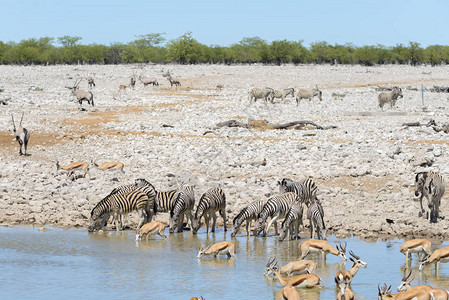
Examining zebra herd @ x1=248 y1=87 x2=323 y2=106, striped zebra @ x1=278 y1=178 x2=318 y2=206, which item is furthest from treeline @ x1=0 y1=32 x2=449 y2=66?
striped zebra @ x1=278 y1=178 x2=318 y2=206

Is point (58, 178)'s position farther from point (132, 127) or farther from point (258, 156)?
point (132, 127)

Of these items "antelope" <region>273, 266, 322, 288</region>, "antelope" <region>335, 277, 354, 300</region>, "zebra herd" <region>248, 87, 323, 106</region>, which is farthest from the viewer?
"zebra herd" <region>248, 87, 323, 106</region>

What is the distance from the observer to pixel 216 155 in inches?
819

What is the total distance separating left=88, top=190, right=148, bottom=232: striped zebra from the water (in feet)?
0.95

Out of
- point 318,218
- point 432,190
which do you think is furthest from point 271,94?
point 318,218

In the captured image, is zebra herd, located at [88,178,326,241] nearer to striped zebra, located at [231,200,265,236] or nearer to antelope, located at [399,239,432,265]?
striped zebra, located at [231,200,265,236]

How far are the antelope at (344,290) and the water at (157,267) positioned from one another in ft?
1.43

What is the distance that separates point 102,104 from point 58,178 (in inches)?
693

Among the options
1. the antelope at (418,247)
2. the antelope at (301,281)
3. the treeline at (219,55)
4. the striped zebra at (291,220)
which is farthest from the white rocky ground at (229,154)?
the treeline at (219,55)

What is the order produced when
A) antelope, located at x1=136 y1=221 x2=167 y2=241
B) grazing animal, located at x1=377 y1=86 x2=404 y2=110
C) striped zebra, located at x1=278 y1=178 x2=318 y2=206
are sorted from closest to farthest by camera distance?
antelope, located at x1=136 y1=221 x2=167 y2=241, striped zebra, located at x1=278 y1=178 x2=318 y2=206, grazing animal, located at x1=377 y1=86 x2=404 y2=110

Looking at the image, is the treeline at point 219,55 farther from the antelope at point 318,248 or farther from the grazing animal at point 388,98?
the antelope at point 318,248

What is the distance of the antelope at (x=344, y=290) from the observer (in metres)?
9.30

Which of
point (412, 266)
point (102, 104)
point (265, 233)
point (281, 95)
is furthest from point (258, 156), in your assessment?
point (281, 95)

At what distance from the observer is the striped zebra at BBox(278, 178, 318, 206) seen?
15219 mm
